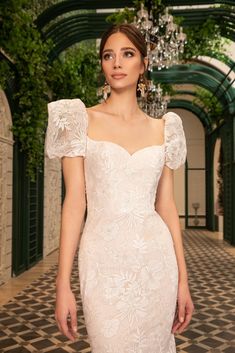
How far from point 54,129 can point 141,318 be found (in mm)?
685

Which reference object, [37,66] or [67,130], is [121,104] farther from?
[37,66]

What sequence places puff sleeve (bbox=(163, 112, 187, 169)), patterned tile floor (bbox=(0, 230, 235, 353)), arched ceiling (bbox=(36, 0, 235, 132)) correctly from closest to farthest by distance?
1. puff sleeve (bbox=(163, 112, 187, 169))
2. patterned tile floor (bbox=(0, 230, 235, 353))
3. arched ceiling (bbox=(36, 0, 235, 132))

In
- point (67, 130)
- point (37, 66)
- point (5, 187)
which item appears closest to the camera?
point (67, 130)

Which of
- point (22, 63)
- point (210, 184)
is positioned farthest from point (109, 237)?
point (210, 184)

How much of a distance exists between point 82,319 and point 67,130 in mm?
3515

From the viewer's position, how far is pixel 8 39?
17.0 ft

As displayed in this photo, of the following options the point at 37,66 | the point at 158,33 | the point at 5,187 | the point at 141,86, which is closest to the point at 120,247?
the point at 141,86

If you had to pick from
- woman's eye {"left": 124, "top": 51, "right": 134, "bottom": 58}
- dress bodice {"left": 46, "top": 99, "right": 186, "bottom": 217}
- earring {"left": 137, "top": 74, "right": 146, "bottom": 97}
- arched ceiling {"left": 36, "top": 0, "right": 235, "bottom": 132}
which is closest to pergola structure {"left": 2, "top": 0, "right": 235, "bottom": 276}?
arched ceiling {"left": 36, "top": 0, "right": 235, "bottom": 132}

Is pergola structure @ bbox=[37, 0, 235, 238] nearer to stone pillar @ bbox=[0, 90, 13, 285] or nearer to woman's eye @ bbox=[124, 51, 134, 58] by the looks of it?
stone pillar @ bbox=[0, 90, 13, 285]

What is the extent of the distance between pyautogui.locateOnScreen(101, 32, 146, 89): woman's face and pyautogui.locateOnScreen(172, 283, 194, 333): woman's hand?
2.42 feet

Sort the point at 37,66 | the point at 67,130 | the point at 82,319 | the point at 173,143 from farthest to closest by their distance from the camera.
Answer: the point at 37,66 < the point at 82,319 < the point at 173,143 < the point at 67,130

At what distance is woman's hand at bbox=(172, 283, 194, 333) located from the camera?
154cm

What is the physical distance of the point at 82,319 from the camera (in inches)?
180

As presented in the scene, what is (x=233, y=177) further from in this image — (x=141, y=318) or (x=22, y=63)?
(x=141, y=318)
